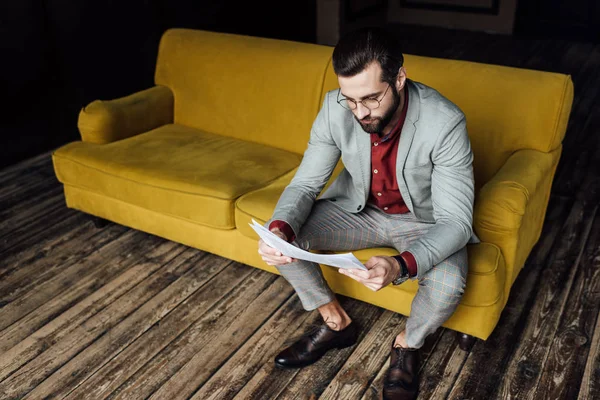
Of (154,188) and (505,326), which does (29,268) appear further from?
(505,326)

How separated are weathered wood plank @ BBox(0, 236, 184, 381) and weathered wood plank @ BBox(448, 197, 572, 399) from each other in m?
1.32

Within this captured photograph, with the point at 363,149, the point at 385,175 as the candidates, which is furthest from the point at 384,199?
the point at 363,149

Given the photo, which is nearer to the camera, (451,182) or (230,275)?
(451,182)

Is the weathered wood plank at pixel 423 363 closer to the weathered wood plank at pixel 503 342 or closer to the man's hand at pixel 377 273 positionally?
the weathered wood plank at pixel 503 342

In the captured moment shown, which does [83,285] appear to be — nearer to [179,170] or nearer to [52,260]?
[52,260]

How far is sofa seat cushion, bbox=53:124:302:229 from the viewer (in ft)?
8.36

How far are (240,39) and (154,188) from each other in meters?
0.98

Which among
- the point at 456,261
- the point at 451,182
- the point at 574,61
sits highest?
the point at 451,182

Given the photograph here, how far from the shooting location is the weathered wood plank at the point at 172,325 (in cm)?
207

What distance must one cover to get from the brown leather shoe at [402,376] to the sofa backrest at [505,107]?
0.77m

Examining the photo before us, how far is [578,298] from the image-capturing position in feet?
8.18

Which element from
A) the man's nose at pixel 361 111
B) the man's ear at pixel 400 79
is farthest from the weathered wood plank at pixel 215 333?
the man's ear at pixel 400 79

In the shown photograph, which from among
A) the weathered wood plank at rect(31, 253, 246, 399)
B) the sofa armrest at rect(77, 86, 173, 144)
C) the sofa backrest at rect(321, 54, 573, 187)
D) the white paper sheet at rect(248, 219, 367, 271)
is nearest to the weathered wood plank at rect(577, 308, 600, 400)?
the sofa backrest at rect(321, 54, 573, 187)

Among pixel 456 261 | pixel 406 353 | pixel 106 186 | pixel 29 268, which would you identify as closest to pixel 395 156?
pixel 456 261
